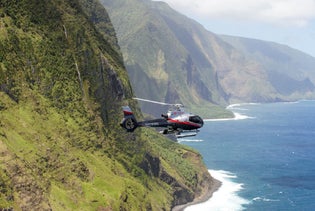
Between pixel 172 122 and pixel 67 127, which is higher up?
pixel 172 122

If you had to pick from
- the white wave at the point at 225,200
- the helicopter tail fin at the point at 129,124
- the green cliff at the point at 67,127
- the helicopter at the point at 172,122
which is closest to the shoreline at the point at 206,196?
the white wave at the point at 225,200

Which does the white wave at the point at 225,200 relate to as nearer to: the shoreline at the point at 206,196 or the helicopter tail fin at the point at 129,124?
the shoreline at the point at 206,196

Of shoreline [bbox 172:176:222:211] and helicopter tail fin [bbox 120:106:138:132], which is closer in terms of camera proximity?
helicopter tail fin [bbox 120:106:138:132]

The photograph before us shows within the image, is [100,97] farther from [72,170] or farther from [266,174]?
[266,174]

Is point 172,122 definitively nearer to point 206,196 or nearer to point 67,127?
point 67,127

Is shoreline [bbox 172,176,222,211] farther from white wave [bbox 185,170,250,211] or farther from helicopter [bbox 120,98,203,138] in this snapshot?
helicopter [bbox 120,98,203,138]

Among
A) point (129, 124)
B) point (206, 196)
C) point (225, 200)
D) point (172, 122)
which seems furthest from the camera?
point (206, 196)

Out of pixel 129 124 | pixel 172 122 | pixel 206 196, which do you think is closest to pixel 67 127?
pixel 129 124

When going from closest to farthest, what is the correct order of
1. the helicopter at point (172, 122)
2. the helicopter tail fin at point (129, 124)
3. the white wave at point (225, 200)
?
the helicopter tail fin at point (129, 124) < the helicopter at point (172, 122) < the white wave at point (225, 200)

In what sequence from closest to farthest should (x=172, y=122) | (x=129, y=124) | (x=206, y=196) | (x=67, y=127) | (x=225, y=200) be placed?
(x=129, y=124), (x=172, y=122), (x=67, y=127), (x=225, y=200), (x=206, y=196)

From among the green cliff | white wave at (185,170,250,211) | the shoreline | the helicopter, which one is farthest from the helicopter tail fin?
white wave at (185,170,250,211)
